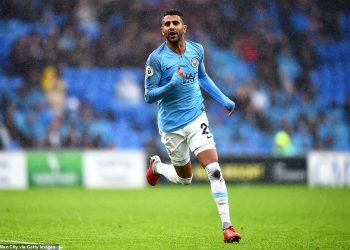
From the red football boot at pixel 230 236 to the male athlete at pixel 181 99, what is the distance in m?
0.24

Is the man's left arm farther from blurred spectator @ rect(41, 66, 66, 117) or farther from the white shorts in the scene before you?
blurred spectator @ rect(41, 66, 66, 117)

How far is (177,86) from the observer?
8.70 metres

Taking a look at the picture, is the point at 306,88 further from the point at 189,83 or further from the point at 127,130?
the point at 189,83

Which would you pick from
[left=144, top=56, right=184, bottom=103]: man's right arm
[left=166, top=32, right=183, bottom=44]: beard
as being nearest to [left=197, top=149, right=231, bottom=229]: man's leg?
[left=144, top=56, right=184, bottom=103]: man's right arm

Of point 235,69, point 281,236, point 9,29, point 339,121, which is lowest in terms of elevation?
point 281,236

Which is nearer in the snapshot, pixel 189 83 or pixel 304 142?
pixel 189 83

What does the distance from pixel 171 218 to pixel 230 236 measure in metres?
4.00

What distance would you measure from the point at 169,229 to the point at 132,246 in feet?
7.17

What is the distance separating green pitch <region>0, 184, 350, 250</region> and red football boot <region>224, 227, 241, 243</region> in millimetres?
126

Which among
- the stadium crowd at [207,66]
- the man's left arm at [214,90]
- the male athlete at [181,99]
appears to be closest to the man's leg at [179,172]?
the male athlete at [181,99]

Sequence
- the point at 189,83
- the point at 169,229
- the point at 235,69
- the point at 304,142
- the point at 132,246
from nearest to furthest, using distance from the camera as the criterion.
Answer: the point at 132,246
the point at 189,83
the point at 169,229
the point at 304,142
the point at 235,69

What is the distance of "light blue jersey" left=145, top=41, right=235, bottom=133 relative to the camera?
856 cm

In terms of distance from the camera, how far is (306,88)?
2619 cm

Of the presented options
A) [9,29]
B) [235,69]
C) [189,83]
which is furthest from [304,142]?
[189,83]
